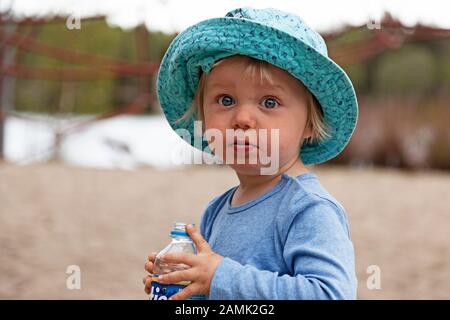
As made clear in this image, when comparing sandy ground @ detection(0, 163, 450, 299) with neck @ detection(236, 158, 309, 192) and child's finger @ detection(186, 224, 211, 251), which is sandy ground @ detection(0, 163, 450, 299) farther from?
child's finger @ detection(186, 224, 211, 251)

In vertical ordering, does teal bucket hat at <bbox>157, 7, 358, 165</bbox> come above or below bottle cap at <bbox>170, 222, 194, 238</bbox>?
above

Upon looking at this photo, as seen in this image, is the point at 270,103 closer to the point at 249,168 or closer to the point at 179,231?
the point at 249,168

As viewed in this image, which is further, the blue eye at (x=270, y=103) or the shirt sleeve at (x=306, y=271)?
the blue eye at (x=270, y=103)

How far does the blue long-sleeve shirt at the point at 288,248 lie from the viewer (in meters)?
1.56

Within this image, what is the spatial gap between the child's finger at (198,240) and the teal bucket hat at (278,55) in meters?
0.36

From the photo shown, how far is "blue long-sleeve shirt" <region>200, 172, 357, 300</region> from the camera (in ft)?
5.13

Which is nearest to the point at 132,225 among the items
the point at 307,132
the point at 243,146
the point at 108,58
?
the point at 108,58

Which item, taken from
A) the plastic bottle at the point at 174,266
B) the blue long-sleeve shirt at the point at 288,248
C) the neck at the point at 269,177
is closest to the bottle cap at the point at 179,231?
the plastic bottle at the point at 174,266

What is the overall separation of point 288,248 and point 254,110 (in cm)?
30

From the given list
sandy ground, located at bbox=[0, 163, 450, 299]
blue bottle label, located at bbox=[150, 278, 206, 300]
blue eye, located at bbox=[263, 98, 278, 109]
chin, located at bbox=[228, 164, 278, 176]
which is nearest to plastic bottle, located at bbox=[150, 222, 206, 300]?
blue bottle label, located at bbox=[150, 278, 206, 300]

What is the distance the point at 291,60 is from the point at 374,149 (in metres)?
12.5

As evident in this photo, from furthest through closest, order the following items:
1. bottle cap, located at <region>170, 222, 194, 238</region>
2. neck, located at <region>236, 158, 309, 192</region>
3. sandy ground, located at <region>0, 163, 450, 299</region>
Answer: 1. sandy ground, located at <region>0, 163, 450, 299</region>
2. neck, located at <region>236, 158, 309, 192</region>
3. bottle cap, located at <region>170, 222, 194, 238</region>

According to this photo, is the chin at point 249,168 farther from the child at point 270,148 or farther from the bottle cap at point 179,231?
the bottle cap at point 179,231
